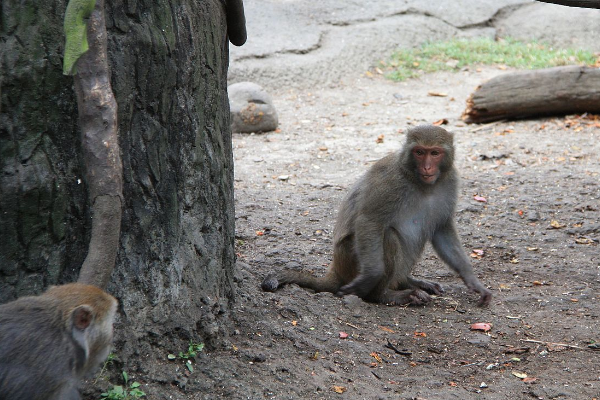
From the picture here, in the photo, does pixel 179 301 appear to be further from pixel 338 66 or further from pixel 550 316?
pixel 338 66

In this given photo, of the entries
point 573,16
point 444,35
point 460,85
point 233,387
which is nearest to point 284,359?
point 233,387

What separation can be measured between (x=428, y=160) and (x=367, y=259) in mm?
871

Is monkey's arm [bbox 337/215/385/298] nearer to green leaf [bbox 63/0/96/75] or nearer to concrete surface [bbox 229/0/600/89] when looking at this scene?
green leaf [bbox 63/0/96/75]

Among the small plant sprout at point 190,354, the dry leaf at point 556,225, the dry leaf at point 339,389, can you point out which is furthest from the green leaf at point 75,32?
the dry leaf at point 556,225

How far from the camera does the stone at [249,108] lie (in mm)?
10547

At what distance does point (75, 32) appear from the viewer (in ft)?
7.98

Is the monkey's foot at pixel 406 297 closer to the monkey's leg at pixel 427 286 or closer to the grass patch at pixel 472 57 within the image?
the monkey's leg at pixel 427 286

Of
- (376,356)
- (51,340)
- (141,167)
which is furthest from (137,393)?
(376,356)

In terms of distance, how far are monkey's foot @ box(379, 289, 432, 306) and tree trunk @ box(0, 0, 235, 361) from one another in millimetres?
1715

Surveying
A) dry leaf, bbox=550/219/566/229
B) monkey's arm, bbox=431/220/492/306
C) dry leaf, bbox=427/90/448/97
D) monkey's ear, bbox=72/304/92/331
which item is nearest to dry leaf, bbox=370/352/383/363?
monkey's arm, bbox=431/220/492/306

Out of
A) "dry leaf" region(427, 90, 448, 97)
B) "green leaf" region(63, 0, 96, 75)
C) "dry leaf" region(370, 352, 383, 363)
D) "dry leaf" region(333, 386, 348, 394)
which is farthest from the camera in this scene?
"dry leaf" region(427, 90, 448, 97)

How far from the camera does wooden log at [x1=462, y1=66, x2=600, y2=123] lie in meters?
9.86

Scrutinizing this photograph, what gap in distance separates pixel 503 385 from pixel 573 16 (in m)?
12.7

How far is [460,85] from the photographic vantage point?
40.9 ft
